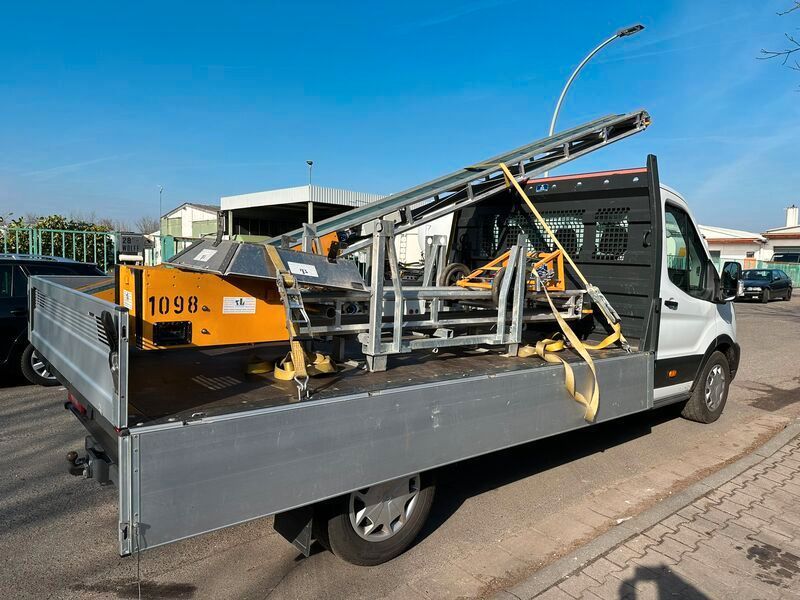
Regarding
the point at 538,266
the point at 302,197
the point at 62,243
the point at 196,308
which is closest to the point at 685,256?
the point at 538,266

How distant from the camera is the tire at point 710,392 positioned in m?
5.88

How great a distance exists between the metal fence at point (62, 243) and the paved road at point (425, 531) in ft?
22.8

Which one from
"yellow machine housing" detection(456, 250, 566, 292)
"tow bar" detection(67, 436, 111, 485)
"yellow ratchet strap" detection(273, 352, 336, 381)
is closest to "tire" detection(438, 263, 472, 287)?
"yellow machine housing" detection(456, 250, 566, 292)

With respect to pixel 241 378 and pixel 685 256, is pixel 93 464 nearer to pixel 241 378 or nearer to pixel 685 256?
pixel 241 378

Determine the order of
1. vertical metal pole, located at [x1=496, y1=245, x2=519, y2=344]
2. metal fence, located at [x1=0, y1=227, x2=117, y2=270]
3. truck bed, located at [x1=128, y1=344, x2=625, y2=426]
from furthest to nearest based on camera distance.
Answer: metal fence, located at [x1=0, y1=227, x2=117, y2=270], vertical metal pole, located at [x1=496, y1=245, x2=519, y2=344], truck bed, located at [x1=128, y1=344, x2=625, y2=426]

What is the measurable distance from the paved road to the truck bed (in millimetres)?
1061

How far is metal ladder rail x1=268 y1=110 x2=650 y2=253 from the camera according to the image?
13.2ft

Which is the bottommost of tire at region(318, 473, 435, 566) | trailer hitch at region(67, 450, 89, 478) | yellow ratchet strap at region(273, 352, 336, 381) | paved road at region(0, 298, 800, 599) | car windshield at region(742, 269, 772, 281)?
paved road at region(0, 298, 800, 599)

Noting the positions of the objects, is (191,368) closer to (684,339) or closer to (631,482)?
(631,482)

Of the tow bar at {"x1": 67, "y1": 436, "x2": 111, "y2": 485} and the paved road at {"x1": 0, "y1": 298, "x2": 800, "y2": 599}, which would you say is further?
the paved road at {"x1": 0, "y1": 298, "x2": 800, "y2": 599}

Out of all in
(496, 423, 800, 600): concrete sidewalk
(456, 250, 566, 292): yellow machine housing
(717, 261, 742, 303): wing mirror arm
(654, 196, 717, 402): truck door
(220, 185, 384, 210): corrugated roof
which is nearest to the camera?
(496, 423, 800, 600): concrete sidewalk

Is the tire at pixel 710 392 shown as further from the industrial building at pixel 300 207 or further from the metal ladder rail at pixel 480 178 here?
the industrial building at pixel 300 207

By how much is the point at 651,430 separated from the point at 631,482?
156 cm

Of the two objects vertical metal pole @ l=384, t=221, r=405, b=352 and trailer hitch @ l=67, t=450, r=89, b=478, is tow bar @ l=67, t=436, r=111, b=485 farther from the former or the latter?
vertical metal pole @ l=384, t=221, r=405, b=352
